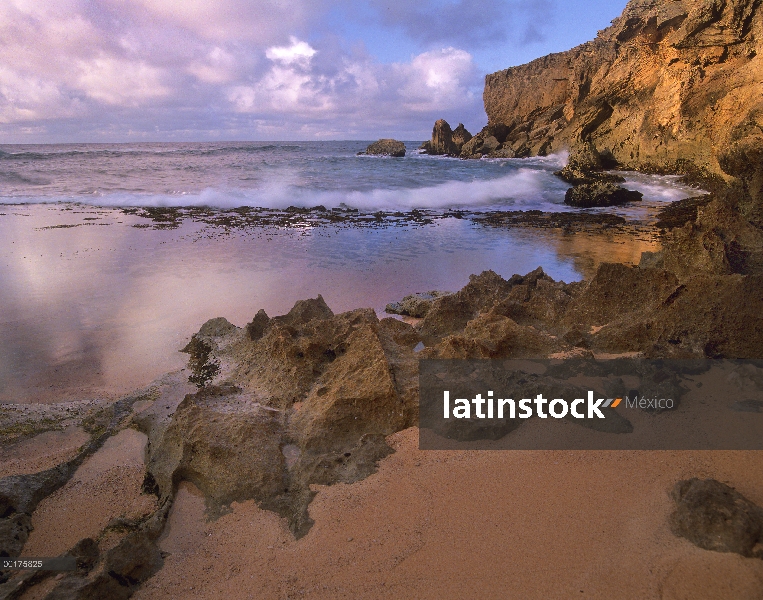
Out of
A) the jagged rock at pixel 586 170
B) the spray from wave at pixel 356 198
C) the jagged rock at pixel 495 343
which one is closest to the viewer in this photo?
the jagged rock at pixel 495 343

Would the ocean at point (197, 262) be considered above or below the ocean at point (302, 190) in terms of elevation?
below

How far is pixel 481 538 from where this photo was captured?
170 cm

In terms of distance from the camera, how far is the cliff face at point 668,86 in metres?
16.2

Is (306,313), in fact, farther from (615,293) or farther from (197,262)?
(197,262)

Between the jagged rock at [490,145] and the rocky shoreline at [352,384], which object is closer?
the rocky shoreline at [352,384]

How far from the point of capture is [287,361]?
3.09m

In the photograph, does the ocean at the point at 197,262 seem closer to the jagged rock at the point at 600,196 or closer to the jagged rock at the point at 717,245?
the jagged rock at the point at 600,196

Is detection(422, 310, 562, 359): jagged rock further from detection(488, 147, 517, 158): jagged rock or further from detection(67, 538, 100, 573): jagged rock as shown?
detection(488, 147, 517, 158): jagged rock

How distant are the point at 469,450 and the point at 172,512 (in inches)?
52.2

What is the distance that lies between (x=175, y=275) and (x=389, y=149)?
44168 millimetres

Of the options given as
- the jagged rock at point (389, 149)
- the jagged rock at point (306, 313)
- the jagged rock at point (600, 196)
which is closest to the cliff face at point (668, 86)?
the jagged rock at point (600, 196)

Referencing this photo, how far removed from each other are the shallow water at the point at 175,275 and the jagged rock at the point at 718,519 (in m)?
3.46

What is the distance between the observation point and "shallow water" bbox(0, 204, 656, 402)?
13.5 ft

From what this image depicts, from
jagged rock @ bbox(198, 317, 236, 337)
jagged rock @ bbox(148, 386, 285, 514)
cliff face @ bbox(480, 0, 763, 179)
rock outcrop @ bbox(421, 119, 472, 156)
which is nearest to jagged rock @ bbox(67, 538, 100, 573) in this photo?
jagged rock @ bbox(148, 386, 285, 514)
